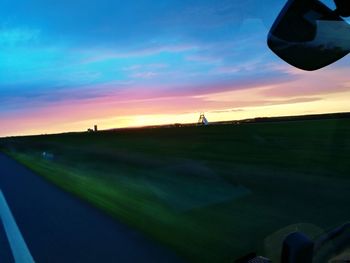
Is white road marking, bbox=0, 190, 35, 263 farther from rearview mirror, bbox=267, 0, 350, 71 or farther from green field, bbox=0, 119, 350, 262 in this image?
rearview mirror, bbox=267, 0, 350, 71

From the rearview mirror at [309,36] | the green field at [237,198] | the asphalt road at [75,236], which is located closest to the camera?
the rearview mirror at [309,36]

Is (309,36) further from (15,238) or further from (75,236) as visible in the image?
(15,238)

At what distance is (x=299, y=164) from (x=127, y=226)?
6799 millimetres

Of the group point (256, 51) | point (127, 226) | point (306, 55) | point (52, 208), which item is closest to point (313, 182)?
point (127, 226)

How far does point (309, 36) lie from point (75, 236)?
208 inches

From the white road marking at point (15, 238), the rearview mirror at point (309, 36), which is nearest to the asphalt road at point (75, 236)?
the white road marking at point (15, 238)

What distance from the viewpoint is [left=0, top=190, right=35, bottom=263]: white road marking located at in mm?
5266

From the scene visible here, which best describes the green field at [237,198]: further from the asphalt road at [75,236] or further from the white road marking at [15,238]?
the white road marking at [15,238]

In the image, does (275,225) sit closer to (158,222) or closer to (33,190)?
(158,222)

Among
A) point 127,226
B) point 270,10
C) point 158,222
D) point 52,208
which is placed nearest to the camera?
point 270,10

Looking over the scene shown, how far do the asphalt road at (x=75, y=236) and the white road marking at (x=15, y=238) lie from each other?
7 centimetres

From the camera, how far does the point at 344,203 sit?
7.12 m

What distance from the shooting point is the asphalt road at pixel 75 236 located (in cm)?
517

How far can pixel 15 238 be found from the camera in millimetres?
6293
